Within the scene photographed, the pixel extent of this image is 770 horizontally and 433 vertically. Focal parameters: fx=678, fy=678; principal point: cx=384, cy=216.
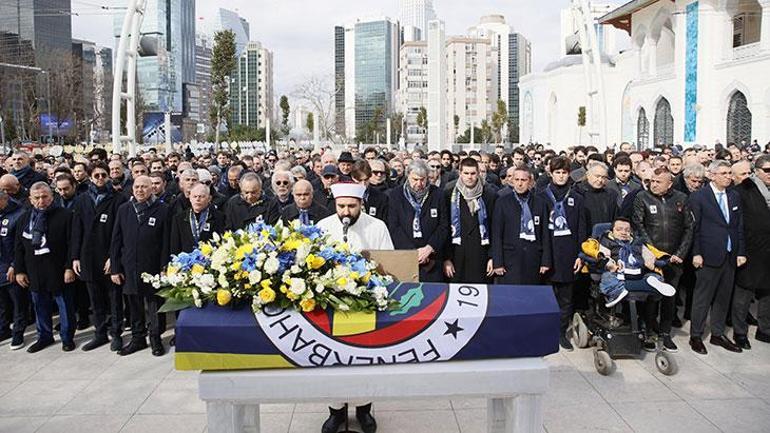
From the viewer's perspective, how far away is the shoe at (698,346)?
676 centimetres

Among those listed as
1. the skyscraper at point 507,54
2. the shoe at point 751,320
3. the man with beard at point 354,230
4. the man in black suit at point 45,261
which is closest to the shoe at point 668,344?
the shoe at point 751,320

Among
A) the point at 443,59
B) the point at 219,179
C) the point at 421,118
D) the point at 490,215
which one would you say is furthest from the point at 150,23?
the point at 490,215

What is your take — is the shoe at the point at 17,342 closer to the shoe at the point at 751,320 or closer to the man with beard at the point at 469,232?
the man with beard at the point at 469,232

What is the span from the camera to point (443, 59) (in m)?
43.2

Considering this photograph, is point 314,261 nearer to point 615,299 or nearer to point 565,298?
point 615,299

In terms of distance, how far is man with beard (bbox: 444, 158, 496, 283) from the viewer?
721 cm

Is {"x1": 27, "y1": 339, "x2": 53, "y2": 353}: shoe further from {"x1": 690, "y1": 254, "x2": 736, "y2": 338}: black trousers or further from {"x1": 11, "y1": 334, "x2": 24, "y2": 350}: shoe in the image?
{"x1": 690, "y1": 254, "x2": 736, "y2": 338}: black trousers

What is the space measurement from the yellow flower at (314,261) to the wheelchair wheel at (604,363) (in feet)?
12.3

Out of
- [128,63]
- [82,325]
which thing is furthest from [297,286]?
[128,63]

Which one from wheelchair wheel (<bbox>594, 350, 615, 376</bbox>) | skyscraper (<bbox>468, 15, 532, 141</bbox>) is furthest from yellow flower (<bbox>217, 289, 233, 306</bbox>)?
skyscraper (<bbox>468, 15, 532, 141</bbox>)

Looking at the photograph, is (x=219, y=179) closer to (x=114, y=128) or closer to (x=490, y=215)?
(x=490, y=215)

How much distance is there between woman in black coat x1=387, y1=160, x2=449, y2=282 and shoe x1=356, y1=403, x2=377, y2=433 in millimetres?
2270

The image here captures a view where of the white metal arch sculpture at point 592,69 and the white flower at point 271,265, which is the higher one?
the white metal arch sculpture at point 592,69

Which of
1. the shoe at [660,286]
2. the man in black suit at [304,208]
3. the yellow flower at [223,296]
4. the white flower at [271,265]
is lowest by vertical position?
the shoe at [660,286]
